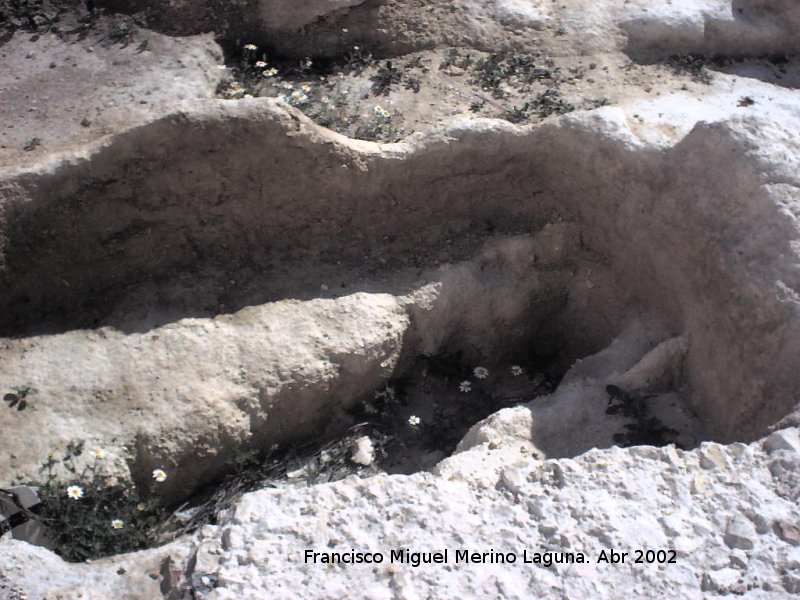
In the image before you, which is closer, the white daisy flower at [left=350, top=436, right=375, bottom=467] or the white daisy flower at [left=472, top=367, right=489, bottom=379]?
the white daisy flower at [left=350, top=436, right=375, bottom=467]

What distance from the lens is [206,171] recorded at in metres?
4.84

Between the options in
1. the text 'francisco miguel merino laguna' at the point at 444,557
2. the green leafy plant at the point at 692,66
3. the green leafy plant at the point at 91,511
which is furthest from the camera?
the green leafy plant at the point at 692,66

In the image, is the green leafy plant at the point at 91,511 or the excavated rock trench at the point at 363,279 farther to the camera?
the excavated rock trench at the point at 363,279

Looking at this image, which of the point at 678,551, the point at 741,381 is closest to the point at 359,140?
the point at 741,381

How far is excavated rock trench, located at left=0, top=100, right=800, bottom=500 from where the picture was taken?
177 inches

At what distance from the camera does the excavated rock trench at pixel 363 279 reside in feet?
14.8

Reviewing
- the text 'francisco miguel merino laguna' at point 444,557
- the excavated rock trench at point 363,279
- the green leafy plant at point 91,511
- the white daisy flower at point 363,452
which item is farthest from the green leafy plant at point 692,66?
the green leafy plant at point 91,511

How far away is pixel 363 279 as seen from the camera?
5.22 m

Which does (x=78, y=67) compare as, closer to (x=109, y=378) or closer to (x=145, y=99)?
(x=145, y=99)

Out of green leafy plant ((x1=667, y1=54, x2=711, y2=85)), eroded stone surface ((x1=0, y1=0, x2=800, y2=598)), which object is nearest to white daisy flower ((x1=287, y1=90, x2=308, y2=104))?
eroded stone surface ((x1=0, y1=0, x2=800, y2=598))

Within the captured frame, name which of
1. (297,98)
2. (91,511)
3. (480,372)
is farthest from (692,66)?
(91,511)

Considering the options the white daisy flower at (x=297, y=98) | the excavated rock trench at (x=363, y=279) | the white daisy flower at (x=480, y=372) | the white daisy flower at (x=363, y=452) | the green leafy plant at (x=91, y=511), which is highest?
the white daisy flower at (x=297, y=98)

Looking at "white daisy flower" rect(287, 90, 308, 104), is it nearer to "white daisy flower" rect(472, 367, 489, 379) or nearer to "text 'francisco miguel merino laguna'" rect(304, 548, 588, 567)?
"white daisy flower" rect(472, 367, 489, 379)

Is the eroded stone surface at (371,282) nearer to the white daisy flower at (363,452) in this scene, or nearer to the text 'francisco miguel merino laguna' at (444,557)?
the text 'francisco miguel merino laguna' at (444,557)
